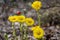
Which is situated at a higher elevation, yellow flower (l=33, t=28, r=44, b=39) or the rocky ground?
the rocky ground

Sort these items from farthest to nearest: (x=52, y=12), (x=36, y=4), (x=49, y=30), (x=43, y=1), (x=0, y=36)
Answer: (x=43, y=1)
(x=52, y=12)
(x=49, y=30)
(x=0, y=36)
(x=36, y=4)

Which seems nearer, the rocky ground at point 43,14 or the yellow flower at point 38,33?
the yellow flower at point 38,33

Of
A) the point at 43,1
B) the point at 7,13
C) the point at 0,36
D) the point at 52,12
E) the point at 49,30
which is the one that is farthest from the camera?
the point at 43,1

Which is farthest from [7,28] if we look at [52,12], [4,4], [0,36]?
[4,4]

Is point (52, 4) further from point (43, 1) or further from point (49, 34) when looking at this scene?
point (49, 34)

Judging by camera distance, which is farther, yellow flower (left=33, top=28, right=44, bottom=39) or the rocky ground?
the rocky ground

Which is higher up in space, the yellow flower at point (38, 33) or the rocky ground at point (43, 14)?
the rocky ground at point (43, 14)

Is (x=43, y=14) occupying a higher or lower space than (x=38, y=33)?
higher

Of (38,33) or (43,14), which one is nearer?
(38,33)
